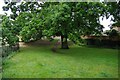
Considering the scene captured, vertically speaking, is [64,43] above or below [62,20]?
below

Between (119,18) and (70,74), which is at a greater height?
(119,18)

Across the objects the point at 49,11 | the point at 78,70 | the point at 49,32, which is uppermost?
the point at 49,11

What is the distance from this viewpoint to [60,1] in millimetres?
13055

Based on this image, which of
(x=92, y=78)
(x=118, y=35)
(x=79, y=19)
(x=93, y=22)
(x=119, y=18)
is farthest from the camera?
(x=118, y=35)

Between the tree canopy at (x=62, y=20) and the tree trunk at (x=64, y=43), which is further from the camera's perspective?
the tree trunk at (x=64, y=43)

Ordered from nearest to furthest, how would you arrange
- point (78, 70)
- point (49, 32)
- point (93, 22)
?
point (78, 70)
point (49, 32)
point (93, 22)

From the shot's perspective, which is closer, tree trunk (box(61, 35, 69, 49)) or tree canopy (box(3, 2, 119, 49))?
tree canopy (box(3, 2, 119, 49))

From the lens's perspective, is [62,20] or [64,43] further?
[64,43]

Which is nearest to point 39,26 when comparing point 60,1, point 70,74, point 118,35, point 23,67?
point 60,1

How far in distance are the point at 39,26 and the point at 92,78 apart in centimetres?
753

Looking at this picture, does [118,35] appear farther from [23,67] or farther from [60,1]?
[23,67]

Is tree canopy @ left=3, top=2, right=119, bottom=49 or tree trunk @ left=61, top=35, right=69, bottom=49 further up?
tree canopy @ left=3, top=2, right=119, bottom=49

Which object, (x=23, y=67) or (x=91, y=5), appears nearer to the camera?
(x=23, y=67)

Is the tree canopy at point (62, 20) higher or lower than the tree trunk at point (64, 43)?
higher
